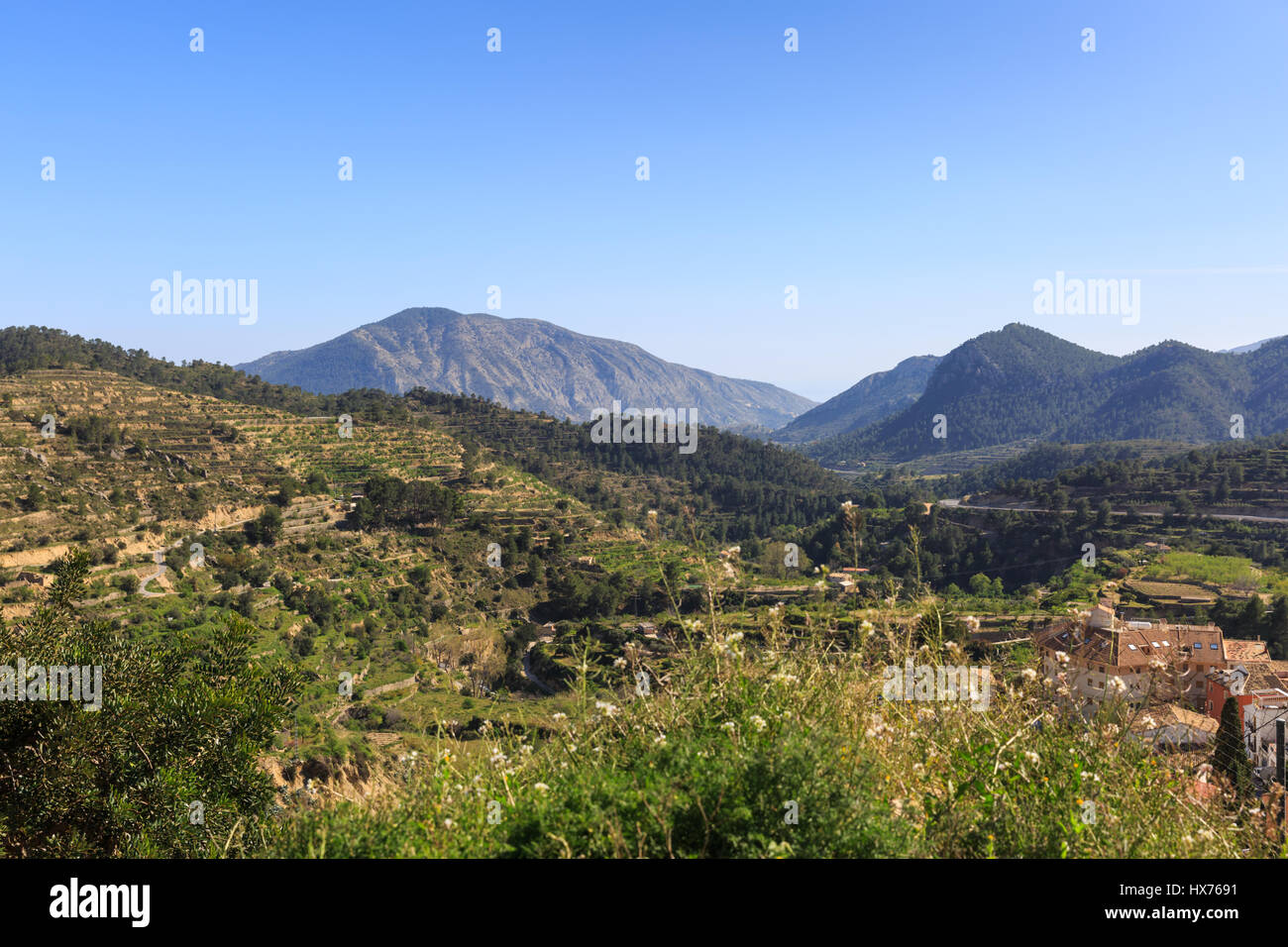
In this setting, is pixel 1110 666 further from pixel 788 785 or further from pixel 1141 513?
pixel 1141 513

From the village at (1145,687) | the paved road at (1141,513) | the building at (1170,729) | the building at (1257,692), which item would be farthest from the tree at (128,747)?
the paved road at (1141,513)

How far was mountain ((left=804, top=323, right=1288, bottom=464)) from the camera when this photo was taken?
12456 cm

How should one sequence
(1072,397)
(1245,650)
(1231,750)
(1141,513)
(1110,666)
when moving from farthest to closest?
1. (1072,397)
2. (1141,513)
3. (1245,650)
4. (1231,750)
5. (1110,666)

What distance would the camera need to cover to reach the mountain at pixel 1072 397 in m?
125

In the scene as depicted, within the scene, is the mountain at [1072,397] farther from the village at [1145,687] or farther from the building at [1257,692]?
the village at [1145,687]

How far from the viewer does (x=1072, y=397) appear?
150250 millimetres

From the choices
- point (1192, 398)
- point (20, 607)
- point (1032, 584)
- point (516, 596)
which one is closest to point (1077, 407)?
point (1192, 398)

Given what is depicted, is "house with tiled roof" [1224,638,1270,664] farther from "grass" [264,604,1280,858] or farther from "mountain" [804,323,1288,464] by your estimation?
"mountain" [804,323,1288,464]

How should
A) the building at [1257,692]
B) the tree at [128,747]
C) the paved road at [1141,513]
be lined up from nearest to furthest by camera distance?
the tree at [128,747] < the building at [1257,692] < the paved road at [1141,513]

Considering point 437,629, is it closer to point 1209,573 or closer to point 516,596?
point 516,596

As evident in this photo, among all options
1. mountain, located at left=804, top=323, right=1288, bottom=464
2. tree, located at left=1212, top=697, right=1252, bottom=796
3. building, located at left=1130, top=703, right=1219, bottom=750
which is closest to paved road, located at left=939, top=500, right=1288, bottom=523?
tree, located at left=1212, top=697, right=1252, bottom=796

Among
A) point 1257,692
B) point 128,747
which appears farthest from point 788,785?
point 1257,692

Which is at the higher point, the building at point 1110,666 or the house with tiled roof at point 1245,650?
the building at point 1110,666
